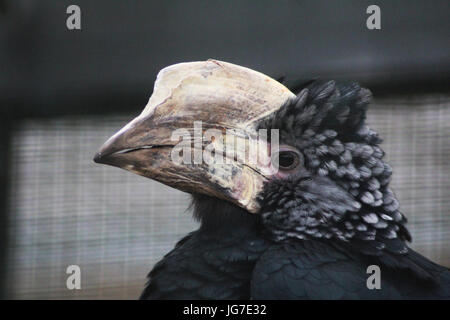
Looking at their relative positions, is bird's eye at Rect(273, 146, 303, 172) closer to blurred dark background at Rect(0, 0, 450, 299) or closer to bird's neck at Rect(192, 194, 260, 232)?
bird's neck at Rect(192, 194, 260, 232)

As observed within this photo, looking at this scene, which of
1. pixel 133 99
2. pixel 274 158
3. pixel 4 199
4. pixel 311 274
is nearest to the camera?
pixel 311 274

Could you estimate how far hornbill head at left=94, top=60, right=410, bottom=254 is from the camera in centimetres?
169

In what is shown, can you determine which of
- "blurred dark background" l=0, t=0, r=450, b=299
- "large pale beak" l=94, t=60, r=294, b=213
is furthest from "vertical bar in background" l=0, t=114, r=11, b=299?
"large pale beak" l=94, t=60, r=294, b=213

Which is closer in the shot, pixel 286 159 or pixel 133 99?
pixel 286 159

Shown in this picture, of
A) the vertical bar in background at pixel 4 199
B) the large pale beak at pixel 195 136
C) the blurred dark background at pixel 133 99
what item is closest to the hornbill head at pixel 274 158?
the large pale beak at pixel 195 136

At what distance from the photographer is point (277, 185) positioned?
1712mm

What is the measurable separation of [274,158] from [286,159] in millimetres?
33

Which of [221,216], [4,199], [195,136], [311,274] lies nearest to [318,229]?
[311,274]

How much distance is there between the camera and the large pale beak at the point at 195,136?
1688 millimetres

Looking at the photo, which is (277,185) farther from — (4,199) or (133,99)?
(4,199)

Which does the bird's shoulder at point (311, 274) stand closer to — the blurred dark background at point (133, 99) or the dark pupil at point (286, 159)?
the dark pupil at point (286, 159)

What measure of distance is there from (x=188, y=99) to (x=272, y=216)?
0.36 m
